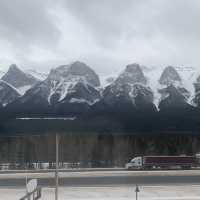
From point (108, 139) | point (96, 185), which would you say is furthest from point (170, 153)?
point (96, 185)

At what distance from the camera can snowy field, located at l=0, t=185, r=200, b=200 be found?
5303 centimetres

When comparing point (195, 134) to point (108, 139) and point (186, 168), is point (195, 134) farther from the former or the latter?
point (186, 168)

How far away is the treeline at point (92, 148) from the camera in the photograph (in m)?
142

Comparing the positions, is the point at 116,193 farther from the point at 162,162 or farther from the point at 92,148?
the point at 92,148

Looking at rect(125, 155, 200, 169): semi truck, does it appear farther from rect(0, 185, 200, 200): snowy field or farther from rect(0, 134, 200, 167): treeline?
rect(0, 185, 200, 200): snowy field

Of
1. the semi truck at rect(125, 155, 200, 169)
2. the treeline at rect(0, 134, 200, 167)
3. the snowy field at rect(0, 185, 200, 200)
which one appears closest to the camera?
the snowy field at rect(0, 185, 200, 200)

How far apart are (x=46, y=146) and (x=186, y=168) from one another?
137 ft

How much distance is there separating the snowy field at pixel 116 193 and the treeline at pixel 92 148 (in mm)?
68418

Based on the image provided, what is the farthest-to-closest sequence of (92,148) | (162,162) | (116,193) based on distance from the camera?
(92,148), (162,162), (116,193)

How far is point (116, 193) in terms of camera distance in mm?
56719

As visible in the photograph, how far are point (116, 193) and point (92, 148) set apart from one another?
9514 cm

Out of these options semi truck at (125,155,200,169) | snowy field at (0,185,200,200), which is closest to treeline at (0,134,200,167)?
semi truck at (125,155,200,169)

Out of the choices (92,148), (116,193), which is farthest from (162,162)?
(116,193)

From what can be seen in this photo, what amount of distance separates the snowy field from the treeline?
224ft
